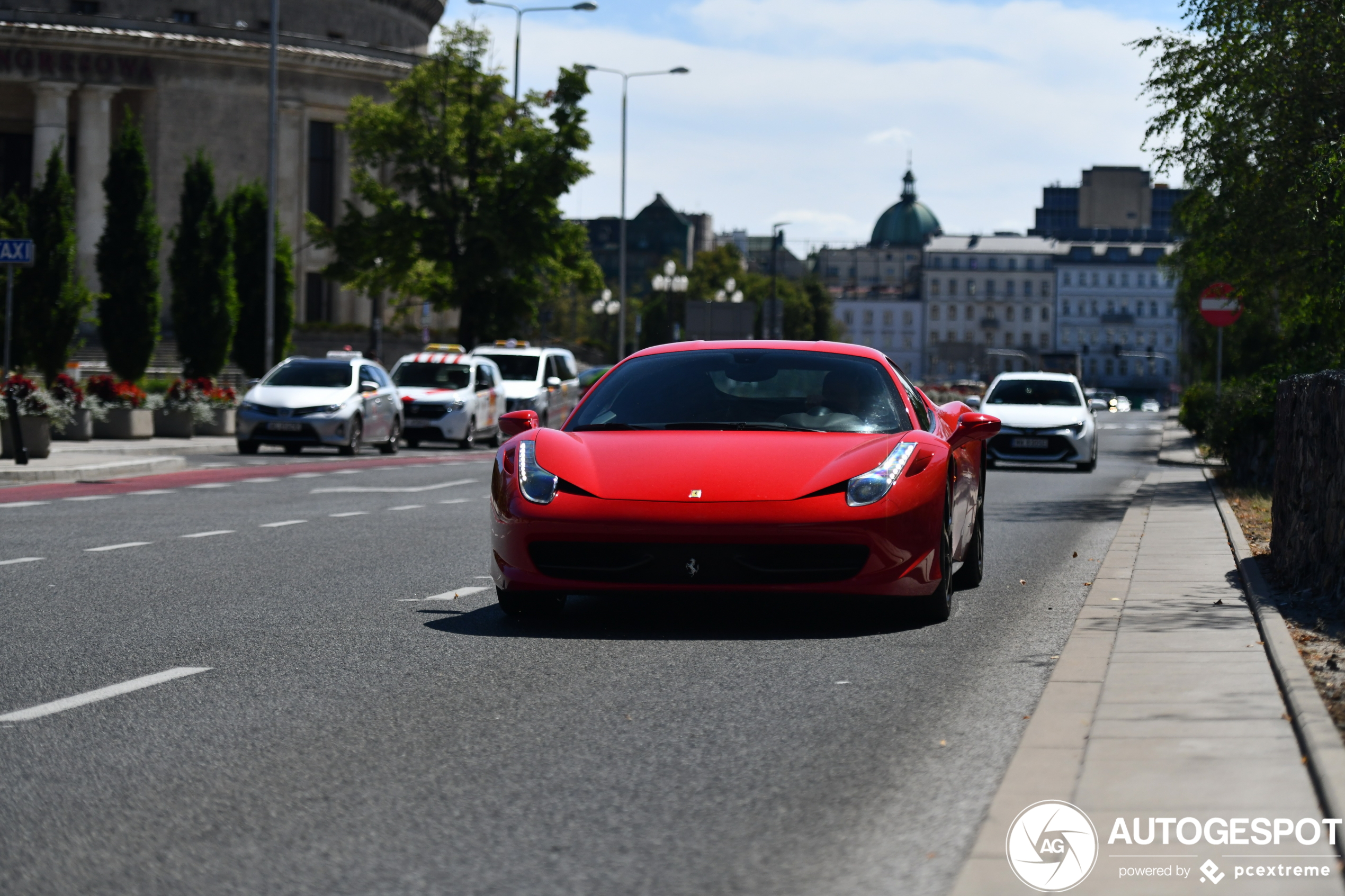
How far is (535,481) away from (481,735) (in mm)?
2768

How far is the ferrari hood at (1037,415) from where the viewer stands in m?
29.3

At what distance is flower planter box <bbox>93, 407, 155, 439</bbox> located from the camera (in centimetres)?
3494

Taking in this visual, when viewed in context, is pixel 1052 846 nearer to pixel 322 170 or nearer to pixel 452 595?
pixel 452 595

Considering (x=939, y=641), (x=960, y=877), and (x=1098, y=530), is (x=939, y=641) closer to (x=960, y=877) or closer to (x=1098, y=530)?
(x=960, y=877)

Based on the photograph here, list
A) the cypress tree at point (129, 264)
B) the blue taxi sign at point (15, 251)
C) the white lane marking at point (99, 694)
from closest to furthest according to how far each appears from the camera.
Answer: the white lane marking at point (99, 694) < the blue taxi sign at point (15, 251) < the cypress tree at point (129, 264)

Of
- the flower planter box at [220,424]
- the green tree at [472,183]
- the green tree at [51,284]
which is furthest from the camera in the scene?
the green tree at [472,183]

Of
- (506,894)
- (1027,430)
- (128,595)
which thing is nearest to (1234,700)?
(506,894)

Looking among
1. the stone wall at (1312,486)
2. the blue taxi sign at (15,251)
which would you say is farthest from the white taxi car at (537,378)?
the stone wall at (1312,486)

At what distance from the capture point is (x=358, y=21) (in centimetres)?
8369

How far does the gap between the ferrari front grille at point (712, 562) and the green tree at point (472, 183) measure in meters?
43.8

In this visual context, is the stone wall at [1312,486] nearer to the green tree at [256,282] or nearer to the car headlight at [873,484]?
the car headlight at [873,484]

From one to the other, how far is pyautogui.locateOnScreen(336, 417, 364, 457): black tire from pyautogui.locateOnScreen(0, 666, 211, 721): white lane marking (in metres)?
24.1

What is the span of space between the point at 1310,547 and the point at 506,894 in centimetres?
669

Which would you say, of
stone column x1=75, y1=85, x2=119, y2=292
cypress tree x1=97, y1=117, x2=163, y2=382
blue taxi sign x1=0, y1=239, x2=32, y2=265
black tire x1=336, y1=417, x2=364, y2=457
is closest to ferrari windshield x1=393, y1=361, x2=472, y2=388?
black tire x1=336, y1=417, x2=364, y2=457
